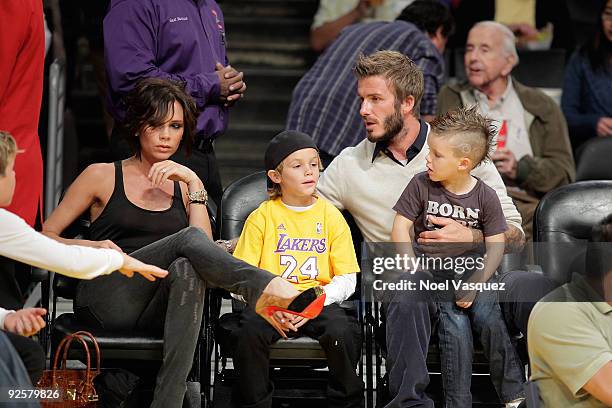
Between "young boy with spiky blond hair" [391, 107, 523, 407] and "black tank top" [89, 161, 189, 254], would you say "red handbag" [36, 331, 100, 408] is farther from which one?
"young boy with spiky blond hair" [391, 107, 523, 407]

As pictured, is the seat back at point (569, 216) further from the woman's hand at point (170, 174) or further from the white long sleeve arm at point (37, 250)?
the white long sleeve arm at point (37, 250)

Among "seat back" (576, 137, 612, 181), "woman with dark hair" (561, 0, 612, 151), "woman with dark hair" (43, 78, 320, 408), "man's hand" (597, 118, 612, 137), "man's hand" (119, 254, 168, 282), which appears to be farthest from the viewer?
"woman with dark hair" (561, 0, 612, 151)

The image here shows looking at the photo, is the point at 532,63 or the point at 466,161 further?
the point at 532,63

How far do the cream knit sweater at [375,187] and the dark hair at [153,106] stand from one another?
0.62 meters

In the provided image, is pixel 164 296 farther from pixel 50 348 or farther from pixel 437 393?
pixel 437 393

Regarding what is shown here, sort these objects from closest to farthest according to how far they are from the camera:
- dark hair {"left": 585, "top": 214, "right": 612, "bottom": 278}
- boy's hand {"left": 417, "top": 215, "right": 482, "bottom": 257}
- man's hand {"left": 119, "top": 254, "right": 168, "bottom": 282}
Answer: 1. dark hair {"left": 585, "top": 214, "right": 612, "bottom": 278}
2. man's hand {"left": 119, "top": 254, "right": 168, "bottom": 282}
3. boy's hand {"left": 417, "top": 215, "right": 482, "bottom": 257}

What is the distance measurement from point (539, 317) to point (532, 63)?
369 cm

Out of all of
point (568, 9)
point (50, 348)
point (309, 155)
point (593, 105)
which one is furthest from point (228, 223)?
point (568, 9)

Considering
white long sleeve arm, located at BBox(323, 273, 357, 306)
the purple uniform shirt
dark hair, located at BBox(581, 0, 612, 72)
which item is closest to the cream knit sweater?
white long sleeve arm, located at BBox(323, 273, 357, 306)

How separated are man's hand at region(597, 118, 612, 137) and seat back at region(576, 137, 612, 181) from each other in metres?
0.46

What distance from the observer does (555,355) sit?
3.77 m

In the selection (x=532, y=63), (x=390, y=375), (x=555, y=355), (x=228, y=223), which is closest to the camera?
(x=555, y=355)

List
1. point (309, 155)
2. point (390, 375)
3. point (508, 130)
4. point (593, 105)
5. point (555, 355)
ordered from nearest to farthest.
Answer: point (555, 355), point (390, 375), point (309, 155), point (508, 130), point (593, 105)

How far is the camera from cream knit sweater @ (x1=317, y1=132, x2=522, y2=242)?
485 centimetres
